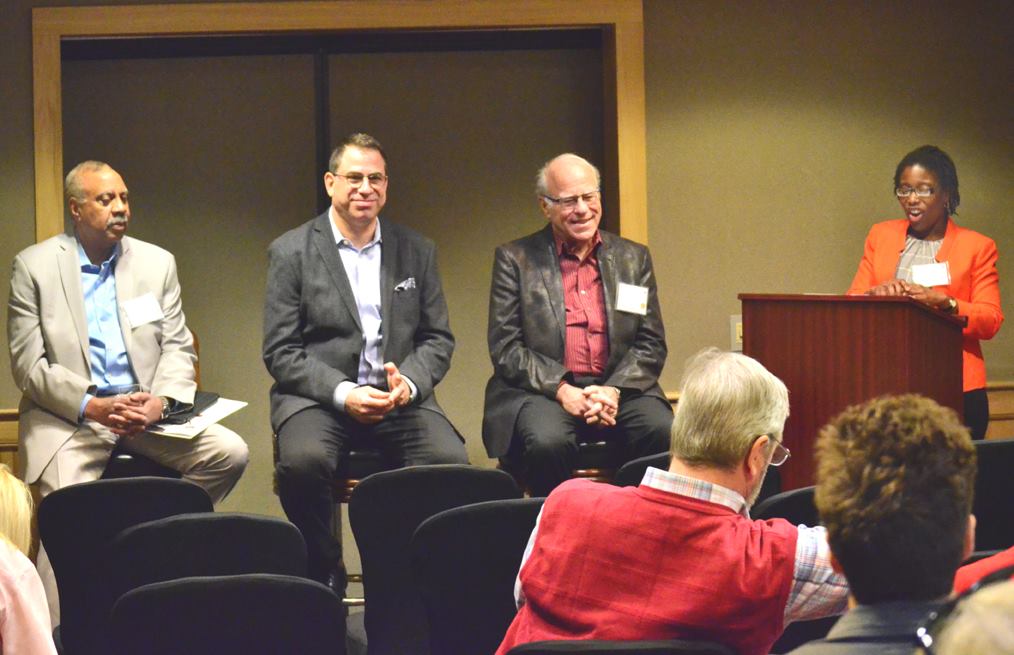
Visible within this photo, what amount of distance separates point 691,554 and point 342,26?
398 cm

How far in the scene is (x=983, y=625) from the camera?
0.87 m

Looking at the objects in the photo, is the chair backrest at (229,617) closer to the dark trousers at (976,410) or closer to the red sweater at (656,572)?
the red sweater at (656,572)

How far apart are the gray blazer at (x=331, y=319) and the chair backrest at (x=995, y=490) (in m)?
2.07

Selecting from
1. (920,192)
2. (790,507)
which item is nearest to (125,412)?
(790,507)

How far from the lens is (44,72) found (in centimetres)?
538

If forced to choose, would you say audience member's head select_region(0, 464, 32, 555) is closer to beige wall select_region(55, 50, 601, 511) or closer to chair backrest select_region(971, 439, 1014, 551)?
chair backrest select_region(971, 439, 1014, 551)

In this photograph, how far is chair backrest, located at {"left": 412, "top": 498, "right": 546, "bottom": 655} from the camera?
2.42 meters

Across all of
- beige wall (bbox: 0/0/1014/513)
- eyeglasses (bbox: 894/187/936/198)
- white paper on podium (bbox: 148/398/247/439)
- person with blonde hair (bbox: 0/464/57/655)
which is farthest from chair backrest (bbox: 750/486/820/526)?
beige wall (bbox: 0/0/1014/513)

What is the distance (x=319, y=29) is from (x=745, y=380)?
3.80 m

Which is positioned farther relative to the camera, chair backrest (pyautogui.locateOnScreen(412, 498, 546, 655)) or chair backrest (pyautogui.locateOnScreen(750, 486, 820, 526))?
chair backrest (pyautogui.locateOnScreen(750, 486, 820, 526))

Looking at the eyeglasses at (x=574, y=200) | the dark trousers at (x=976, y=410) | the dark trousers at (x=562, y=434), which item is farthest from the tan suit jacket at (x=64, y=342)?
the dark trousers at (x=976, y=410)

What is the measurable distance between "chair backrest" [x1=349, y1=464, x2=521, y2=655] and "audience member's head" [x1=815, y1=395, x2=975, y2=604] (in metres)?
1.67

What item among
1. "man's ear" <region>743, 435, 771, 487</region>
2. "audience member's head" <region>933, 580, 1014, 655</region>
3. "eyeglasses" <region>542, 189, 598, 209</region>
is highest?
"eyeglasses" <region>542, 189, 598, 209</region>

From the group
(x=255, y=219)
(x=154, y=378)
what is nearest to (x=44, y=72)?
(x=255, y=219)
